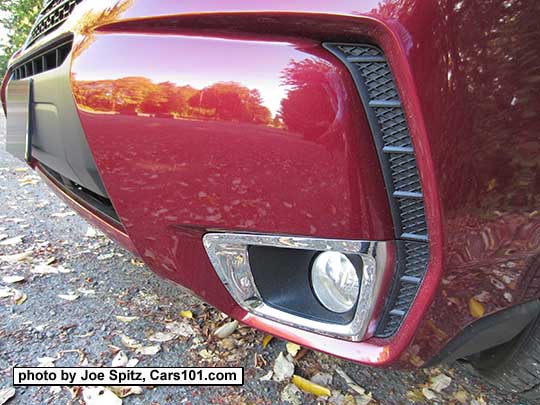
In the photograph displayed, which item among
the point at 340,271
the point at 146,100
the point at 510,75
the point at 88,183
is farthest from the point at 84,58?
the point at 510,75

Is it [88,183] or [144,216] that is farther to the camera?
[88,183]

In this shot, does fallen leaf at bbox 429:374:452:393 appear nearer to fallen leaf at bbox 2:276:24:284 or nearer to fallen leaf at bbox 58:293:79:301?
fallen leaf at bbox 58:293:79:301

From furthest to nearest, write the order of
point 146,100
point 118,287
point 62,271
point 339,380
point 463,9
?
point 62,271, point 118,287, point 339,380, point 146,100, point 463,9

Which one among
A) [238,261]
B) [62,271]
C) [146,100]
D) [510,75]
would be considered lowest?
[62,271]

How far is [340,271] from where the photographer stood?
0.90 meters

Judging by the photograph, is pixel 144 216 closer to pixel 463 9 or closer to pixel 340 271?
pixel 340 271

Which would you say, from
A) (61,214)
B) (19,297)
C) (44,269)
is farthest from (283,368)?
(61,214)

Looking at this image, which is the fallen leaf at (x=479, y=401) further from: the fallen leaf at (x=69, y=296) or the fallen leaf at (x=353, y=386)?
the fallen leaf at (x=69, y=296)

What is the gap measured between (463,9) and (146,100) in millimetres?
589

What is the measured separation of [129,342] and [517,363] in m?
1.18

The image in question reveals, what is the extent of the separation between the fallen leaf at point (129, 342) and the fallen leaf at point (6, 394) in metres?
0.34

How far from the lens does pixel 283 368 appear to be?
4.46 feet

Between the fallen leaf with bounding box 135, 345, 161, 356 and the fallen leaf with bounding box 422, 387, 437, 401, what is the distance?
2.86ft

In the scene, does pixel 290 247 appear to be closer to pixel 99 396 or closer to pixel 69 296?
pixel 99 396
